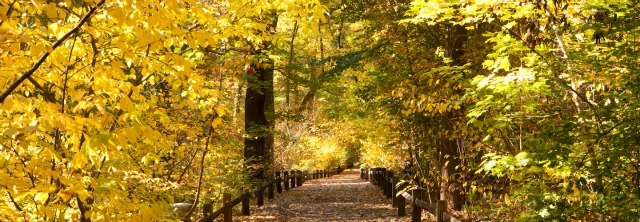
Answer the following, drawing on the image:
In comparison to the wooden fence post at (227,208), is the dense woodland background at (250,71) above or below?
above

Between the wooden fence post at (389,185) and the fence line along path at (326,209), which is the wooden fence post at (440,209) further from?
the wooden fence post at (389,185)

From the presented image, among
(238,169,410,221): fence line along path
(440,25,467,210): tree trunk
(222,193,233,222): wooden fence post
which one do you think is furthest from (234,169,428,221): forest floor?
(222,193,233,222): wooden fence post

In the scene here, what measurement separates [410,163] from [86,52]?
36.1ft

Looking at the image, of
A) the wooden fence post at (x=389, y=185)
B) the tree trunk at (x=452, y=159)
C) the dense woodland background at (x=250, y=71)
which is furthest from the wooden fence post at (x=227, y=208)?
the wooden fence post at (x=389, y=185)

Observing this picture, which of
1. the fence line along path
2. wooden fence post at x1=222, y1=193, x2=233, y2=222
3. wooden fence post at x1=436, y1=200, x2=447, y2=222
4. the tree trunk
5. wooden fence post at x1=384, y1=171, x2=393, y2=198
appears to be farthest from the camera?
wooden fence post at x1=384, y1=171, x2=393, y2=198

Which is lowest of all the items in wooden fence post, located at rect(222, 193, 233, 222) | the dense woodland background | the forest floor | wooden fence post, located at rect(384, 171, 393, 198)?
the forest floor

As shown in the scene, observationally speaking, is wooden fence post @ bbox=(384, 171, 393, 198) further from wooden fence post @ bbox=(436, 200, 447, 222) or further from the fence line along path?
wooden fence post @ bbox=(436, 200, 447, 222)

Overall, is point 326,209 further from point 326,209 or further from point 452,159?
point 452,159

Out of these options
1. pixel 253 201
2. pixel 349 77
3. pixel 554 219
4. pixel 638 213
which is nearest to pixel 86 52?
pixel 554 219

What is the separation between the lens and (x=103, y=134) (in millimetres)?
2980

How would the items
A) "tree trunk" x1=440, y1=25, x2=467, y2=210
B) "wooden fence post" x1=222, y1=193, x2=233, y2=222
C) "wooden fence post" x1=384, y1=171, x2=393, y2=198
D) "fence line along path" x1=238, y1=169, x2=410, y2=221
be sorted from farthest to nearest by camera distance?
1. "wooden fence post" x1=384, y1=171, x2=393, y2=198
2. "fence line along path" x1=238, y1=169, x2=410, y2=221
3. "tree trunk" x1=440, y1=25, x2=467, y2=210
4. "wooden fence post" x1=222, y1=193, x2=233, y2=222

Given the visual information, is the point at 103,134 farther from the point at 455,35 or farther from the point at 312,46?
the point at 312,46

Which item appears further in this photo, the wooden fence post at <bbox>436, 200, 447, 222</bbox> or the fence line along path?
the fence line along path

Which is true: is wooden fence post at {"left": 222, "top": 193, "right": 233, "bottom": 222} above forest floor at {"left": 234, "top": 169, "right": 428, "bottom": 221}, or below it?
above
